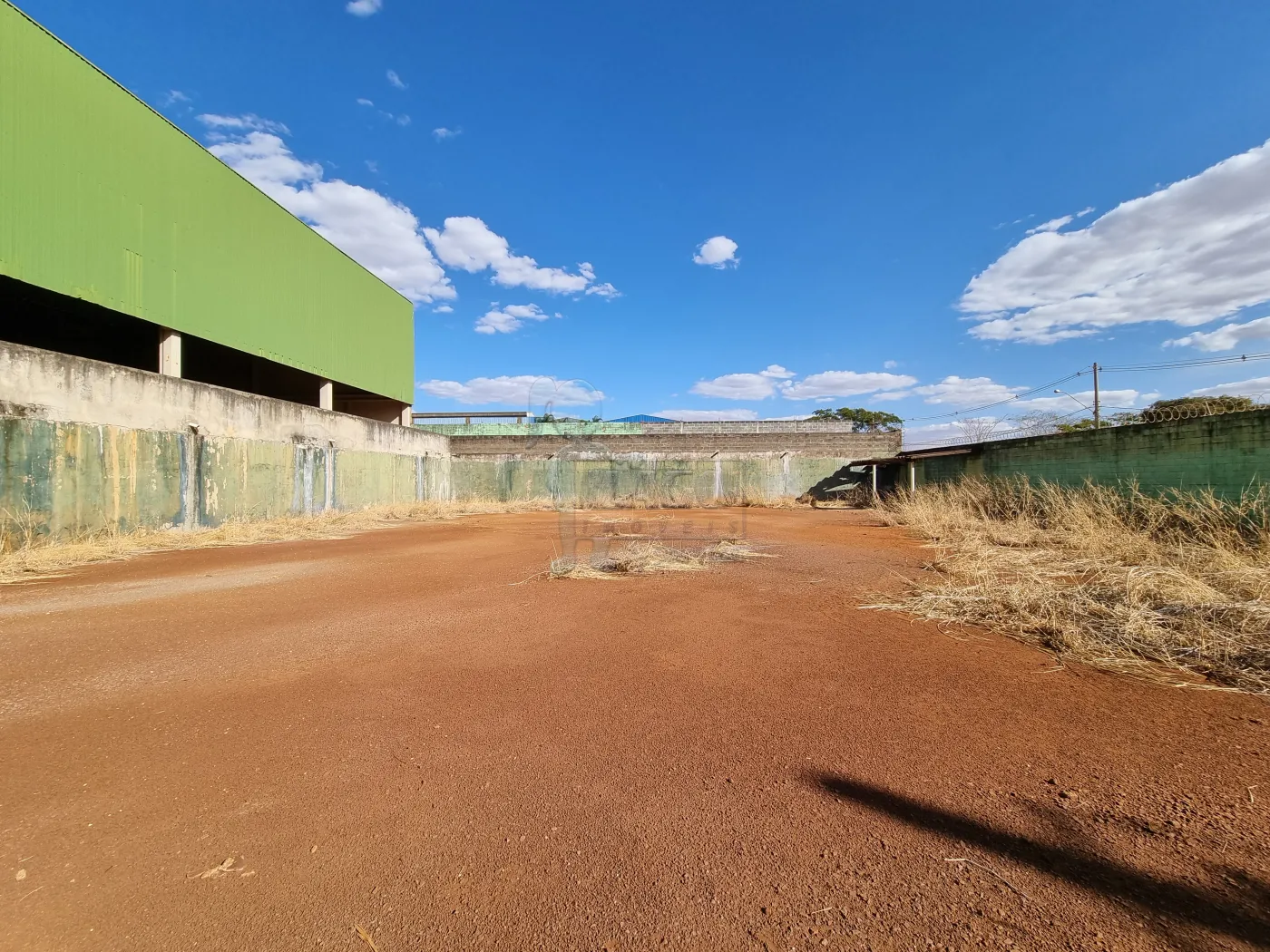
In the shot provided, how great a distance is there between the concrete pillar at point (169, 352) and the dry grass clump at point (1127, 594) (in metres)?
14.1

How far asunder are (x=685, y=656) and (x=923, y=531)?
29.0ft

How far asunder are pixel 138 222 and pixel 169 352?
250 cm

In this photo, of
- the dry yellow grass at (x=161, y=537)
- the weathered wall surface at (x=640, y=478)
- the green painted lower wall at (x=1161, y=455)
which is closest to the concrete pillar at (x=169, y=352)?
the dry yellow grass at (x=161, y=537)

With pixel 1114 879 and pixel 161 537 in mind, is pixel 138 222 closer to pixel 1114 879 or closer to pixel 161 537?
pixel 161 537

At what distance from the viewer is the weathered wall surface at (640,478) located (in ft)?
72.1

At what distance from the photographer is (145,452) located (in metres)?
9.58

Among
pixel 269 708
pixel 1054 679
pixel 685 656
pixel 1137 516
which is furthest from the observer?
pixel 1137 516

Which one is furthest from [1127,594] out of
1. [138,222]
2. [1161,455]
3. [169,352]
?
[138,222]

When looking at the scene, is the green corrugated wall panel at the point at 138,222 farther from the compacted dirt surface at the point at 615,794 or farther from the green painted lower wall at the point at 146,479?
the compacted dirt surface at the point at 615,794

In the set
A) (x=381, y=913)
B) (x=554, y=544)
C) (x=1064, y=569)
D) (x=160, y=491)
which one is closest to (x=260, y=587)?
(x=554, y=544)

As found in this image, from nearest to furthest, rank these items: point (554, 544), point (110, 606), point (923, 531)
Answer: point (110, 606), point (554, 544), point (923, 531)

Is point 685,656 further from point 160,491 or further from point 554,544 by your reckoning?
point 160,491

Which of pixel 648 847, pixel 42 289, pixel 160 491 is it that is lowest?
pixel 648 847

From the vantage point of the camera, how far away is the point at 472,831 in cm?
175
